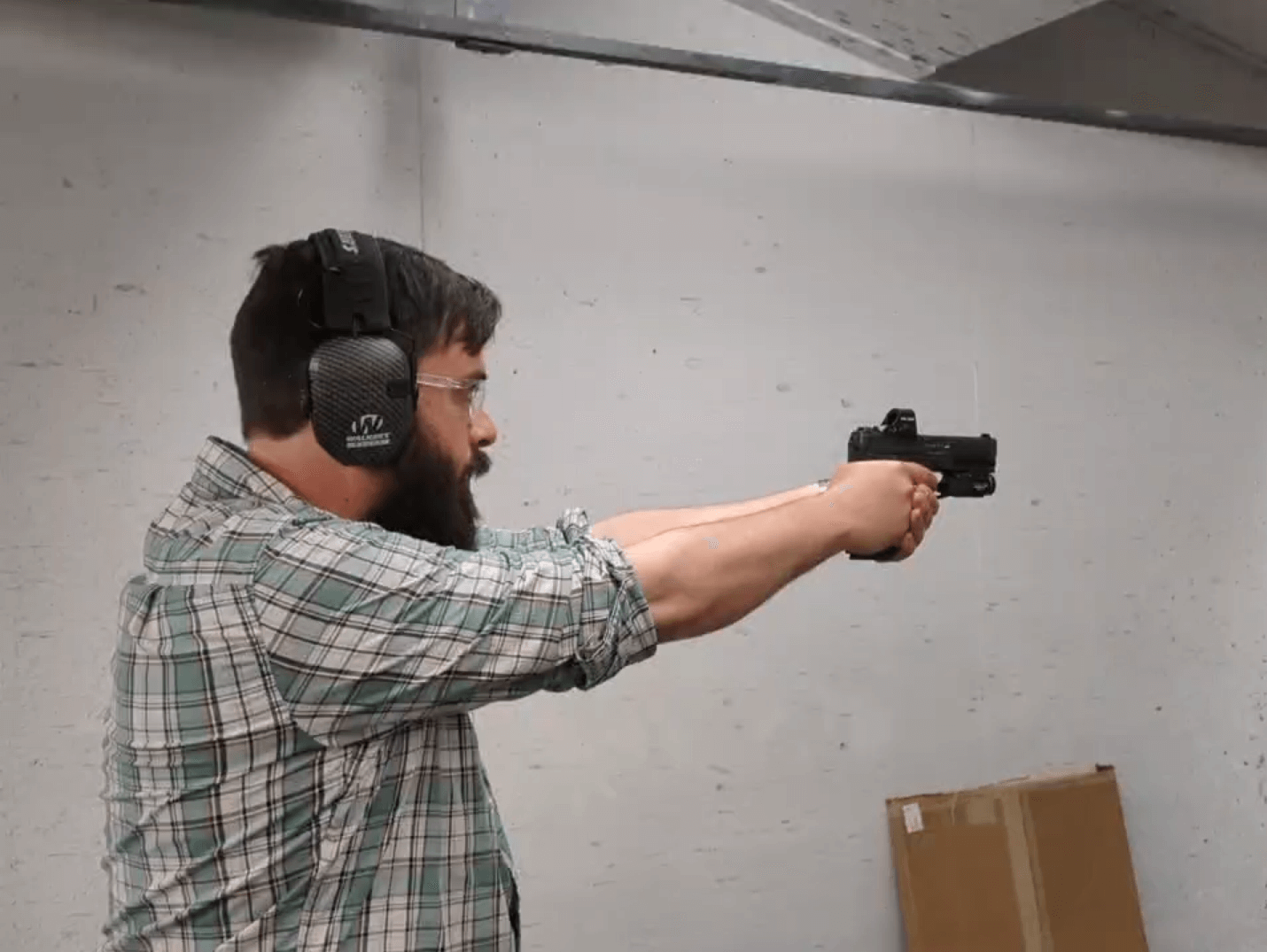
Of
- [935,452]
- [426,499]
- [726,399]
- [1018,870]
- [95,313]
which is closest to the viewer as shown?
[426,499]

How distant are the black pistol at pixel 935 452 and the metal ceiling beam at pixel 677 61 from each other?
1.00m

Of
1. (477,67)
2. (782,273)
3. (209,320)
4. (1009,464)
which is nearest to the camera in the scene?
(209,320)

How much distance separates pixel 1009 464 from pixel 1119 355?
1.31 ft

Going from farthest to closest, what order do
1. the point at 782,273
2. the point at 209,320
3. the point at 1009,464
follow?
the point at 1009,464
the point at 782,273
the point at 209,320

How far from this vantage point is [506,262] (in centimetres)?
219

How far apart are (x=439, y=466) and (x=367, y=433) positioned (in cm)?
12

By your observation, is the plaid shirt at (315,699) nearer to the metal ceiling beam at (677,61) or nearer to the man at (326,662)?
the man at (326,662)

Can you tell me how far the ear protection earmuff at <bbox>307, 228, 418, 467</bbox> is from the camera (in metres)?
1.08

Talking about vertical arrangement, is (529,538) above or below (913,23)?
below

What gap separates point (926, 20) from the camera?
238 centimetres

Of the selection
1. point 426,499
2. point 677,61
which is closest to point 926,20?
point 677,61

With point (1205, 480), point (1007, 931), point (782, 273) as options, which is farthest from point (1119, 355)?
point (1007, 931)

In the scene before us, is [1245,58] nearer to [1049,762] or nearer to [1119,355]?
[1119,355]

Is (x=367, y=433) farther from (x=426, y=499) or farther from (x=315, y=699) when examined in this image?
(x=315, y=699)
